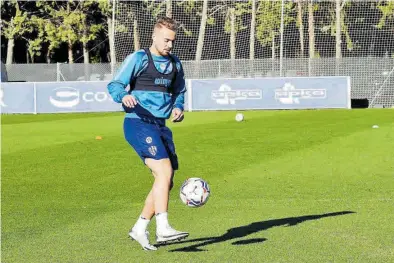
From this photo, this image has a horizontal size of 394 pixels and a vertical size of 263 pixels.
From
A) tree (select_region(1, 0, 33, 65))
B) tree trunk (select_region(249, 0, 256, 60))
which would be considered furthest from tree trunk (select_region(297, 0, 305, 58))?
tree (select_region(1, 0, 33, 65))

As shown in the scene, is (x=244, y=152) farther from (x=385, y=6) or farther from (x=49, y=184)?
(x=385, y=6)

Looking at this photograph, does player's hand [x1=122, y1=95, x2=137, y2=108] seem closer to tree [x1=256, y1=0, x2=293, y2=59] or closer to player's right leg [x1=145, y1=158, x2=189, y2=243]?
player's right leg [x1=145, y1=158, x2=189, y2=243]

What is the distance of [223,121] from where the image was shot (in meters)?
25.6

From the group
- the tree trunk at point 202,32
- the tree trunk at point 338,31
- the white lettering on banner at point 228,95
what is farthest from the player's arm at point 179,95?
the tree trunk at point 202,32

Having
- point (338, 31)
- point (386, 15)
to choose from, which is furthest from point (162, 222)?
point (386, 15)

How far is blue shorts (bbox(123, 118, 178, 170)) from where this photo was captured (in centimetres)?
712

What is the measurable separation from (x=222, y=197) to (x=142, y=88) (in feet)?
11.4

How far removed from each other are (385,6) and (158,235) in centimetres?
3137

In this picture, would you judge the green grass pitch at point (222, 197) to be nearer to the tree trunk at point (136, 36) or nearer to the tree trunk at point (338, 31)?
the tree trunk at point (136, 36)

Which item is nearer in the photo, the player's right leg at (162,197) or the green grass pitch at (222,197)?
the player's right leg at (162,197)

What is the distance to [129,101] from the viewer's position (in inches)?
270

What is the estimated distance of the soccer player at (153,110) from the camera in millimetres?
7059

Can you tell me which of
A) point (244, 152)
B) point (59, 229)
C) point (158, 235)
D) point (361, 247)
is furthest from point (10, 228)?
point (244, 152)

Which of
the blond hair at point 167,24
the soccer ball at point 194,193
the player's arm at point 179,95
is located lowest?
the soccer ball at point 194,193
